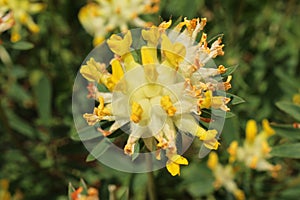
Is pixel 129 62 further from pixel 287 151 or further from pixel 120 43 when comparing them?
pixel 287 151

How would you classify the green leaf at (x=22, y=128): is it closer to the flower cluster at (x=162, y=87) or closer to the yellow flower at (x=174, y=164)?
the flower cluster at (x=162, y=87)

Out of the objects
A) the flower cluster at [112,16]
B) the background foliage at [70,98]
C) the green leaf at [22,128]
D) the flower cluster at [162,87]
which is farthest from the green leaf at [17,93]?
the flower cluster at [162,87]

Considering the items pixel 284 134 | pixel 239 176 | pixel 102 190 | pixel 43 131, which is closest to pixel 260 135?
pixel 239 176

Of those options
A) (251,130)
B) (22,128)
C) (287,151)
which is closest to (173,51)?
(287,151)

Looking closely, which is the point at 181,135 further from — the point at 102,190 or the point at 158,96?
the point at 102,190

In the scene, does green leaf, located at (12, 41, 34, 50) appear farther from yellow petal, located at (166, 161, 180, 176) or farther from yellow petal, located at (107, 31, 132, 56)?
yellow petal, located at (166, 161, 180, 176)
